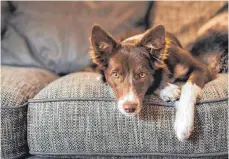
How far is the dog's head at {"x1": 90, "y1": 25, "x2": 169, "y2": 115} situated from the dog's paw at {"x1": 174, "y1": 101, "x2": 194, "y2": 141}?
0.20 metres

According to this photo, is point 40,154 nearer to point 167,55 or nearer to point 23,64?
point 167,55

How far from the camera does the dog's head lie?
1728 mm

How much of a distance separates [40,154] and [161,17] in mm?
1440

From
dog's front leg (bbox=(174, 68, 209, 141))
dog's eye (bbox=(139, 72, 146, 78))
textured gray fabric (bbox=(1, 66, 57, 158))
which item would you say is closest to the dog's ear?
dog's eye (bbox=(139, 72, 146, 78))

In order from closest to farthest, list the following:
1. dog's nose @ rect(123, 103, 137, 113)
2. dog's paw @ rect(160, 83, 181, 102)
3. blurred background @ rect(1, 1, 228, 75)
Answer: dog's nose @ rect(123, 103, 137, 113), dog's paw @ rect(160, 83, 181, 102), blurred background @ rect(1, 1, 228, 75)

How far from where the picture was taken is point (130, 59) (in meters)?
1.77

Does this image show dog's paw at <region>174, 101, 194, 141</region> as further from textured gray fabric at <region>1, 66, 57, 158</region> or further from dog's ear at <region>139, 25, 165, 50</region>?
textured gray fabric at <region>1, 66, 57, 158</region>

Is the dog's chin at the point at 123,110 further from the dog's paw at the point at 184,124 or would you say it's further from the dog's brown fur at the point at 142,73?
the dog's paw at the point at 184,124

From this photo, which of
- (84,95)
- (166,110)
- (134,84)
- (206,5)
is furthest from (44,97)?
(206,5)

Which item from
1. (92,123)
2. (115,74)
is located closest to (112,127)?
(92,123)

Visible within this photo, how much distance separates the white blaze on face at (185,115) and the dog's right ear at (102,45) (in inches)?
17.4

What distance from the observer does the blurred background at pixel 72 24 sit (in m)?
2.64

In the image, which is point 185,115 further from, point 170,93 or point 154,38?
point 154,38

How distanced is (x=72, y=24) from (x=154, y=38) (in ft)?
3.50
